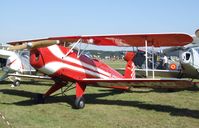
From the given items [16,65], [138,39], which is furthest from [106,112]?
[16,65]

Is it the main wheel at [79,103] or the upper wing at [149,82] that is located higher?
the upper wing at [149,82]

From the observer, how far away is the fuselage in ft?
28.2

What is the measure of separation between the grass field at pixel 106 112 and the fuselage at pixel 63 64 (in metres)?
0.91

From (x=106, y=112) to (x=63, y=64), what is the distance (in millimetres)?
1895

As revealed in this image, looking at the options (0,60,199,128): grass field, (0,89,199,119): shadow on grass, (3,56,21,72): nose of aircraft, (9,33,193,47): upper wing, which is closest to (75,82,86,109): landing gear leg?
(0,60,199,128): grass field

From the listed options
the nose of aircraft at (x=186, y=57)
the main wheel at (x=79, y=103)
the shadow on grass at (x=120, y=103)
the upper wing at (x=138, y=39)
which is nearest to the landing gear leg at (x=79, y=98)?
the main wheel at (x=79, y=103)

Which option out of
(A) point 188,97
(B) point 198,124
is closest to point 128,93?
(A) point 188,97

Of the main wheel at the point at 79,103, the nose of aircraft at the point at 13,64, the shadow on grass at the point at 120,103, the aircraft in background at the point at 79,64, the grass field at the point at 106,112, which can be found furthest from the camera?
the nose of aircraft at the point at 13,64

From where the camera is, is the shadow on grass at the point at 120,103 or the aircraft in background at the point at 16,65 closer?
the shadow on grass at the point at 120,103

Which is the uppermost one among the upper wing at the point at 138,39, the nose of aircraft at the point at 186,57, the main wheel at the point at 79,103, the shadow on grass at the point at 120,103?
the upper wing at the point at 138,39

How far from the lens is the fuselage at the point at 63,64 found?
8.59 metres

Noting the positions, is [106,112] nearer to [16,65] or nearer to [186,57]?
[186,57]

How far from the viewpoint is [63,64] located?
9.03 meters

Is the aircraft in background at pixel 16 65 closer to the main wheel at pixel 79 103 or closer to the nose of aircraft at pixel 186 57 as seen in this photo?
the main wheel at pixel 79 103
